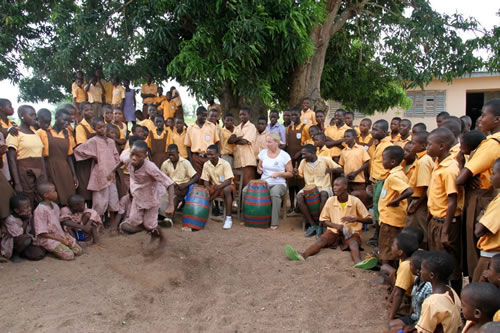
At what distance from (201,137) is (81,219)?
2.41 metres

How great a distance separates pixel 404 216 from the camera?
14.7 ft

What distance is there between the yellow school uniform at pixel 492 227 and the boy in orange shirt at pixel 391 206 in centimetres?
Result: 129

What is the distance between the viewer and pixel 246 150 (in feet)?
23.3

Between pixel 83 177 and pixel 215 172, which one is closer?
pixel 83 177

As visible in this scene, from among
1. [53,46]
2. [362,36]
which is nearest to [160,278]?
[53,46]

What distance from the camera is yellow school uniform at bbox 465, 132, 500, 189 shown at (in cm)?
320

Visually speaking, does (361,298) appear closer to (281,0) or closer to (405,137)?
(405,137)

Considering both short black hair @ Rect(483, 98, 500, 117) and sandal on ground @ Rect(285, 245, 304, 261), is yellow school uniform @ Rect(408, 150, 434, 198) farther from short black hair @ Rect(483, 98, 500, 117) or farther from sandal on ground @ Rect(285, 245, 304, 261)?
sandal on ground @ Rect(285, 245, 304, 261)

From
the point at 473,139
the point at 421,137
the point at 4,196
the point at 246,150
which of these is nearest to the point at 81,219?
the point at 4,196

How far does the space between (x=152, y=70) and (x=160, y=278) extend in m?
5.47

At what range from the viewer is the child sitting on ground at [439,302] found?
286cm

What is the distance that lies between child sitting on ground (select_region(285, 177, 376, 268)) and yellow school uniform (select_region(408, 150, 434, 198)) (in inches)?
43.3

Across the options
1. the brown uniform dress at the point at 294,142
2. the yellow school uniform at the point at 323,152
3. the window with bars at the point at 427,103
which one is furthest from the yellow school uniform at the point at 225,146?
the window with bars at the point at 427,103

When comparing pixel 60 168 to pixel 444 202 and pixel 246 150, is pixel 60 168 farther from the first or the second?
pixel 444 202
